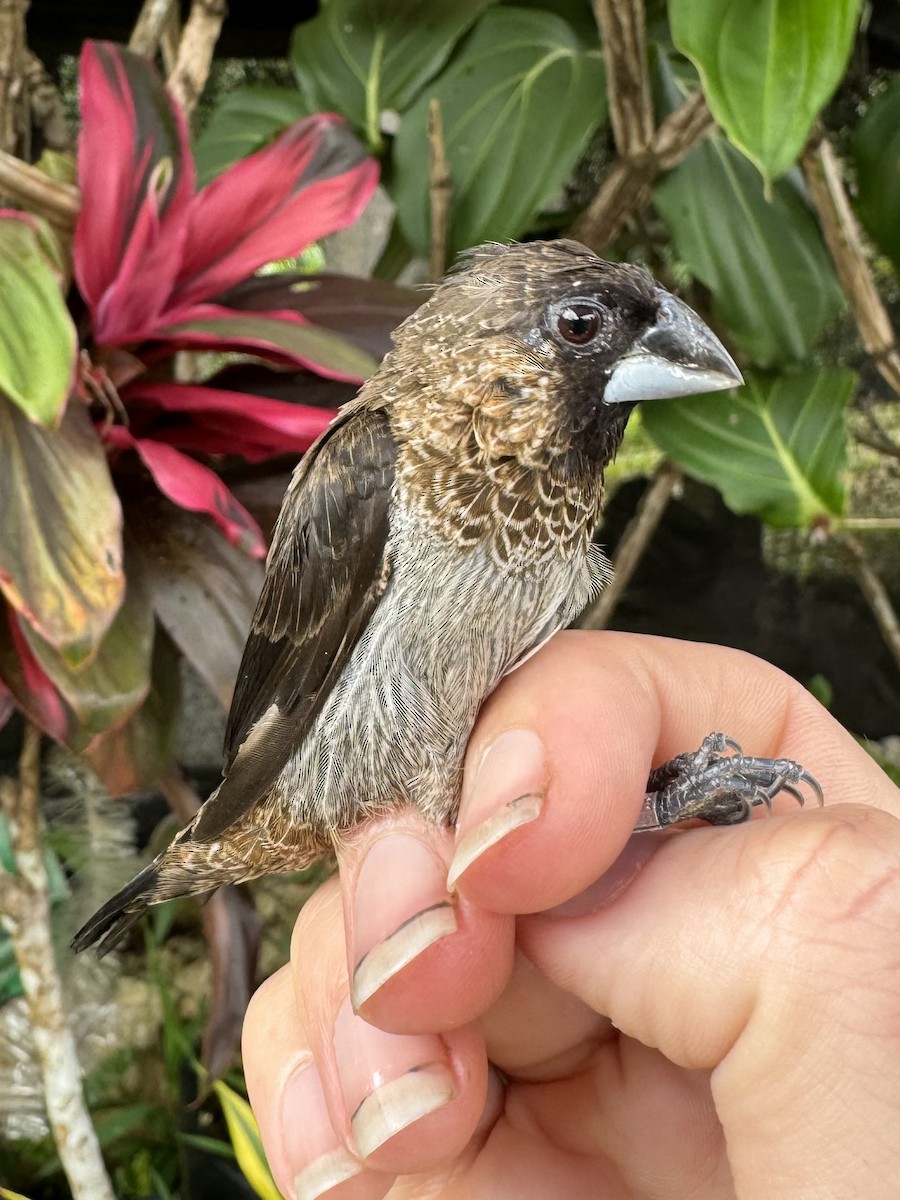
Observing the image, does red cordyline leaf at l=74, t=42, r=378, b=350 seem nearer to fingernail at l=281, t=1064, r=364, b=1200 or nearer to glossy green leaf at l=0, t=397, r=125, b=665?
glossy green leaf at l=0, t=397, r=125, b=665

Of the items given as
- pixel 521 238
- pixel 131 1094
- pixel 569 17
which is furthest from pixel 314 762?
pixel 569 17

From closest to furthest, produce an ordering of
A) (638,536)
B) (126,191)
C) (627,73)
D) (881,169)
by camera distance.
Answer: (126,191) < (627,73) < (881,169) < (638,536)

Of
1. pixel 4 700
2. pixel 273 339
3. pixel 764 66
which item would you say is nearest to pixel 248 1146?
pixel 4 700

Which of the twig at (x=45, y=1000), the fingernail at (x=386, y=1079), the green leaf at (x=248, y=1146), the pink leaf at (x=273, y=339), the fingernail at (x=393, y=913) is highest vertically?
the pink leaf at (x=273, y=339)

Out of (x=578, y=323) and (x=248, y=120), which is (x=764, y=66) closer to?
(x=578, y=323)

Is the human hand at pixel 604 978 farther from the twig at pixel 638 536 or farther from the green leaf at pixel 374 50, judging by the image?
the green leaf at pixel 374 50

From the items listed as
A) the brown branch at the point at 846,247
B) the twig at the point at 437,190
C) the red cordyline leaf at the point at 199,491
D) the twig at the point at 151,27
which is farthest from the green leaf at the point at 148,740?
the brown branch at the point at 846,247
